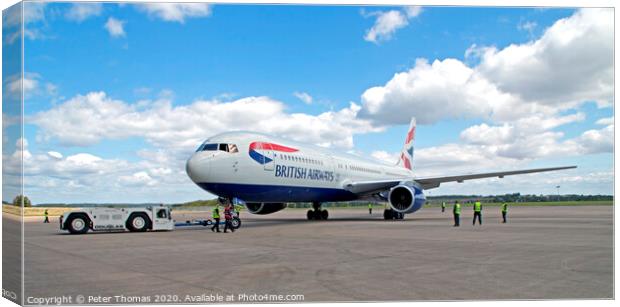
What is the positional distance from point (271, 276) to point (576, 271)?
5374 mm

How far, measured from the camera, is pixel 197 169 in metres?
19.6

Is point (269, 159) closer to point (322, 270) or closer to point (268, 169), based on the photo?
point (268, 169)

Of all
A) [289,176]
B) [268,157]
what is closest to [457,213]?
[289,176]

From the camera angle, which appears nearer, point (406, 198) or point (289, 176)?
point (289, 176)

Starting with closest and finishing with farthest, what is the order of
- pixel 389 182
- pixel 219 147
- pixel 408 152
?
pixel 219 147
pixel 389 182
pixel 408 152

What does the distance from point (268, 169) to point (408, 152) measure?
77.9 ft

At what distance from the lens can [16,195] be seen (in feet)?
24.9

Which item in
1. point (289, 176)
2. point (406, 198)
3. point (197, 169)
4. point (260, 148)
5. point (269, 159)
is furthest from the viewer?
point (406, 198)

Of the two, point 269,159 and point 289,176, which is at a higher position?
point 269,159

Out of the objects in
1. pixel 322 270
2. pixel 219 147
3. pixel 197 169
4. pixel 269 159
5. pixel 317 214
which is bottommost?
pixel 317 214

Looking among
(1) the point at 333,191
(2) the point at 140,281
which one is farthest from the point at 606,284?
(1) the point at 333,191

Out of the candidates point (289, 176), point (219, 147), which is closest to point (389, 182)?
point (289, 176)

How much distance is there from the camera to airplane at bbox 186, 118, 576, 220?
2031 centimetres

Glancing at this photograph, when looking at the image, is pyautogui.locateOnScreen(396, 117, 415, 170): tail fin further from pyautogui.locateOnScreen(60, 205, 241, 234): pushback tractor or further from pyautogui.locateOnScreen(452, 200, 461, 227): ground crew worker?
pyautogui.locateOnScreen(60, 205, 241, 234): pushback tractor
